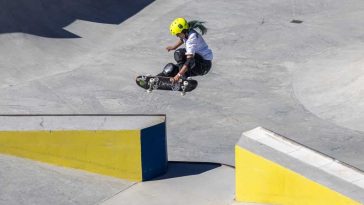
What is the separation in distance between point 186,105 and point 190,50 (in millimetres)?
2584

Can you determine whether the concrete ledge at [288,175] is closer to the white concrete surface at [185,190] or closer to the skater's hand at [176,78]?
the white concrete surface at [185,190]

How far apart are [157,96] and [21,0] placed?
5.86m

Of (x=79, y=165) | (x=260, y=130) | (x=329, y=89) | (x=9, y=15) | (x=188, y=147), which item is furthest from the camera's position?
(x=9, y=15)

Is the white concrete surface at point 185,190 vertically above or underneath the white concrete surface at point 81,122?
underneath

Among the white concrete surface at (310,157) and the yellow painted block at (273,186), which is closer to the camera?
the yellow painted block at (273,186)

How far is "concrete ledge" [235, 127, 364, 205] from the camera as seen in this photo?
11940mm

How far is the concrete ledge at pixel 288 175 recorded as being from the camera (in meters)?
11.9

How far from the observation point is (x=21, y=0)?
2316 centimetres

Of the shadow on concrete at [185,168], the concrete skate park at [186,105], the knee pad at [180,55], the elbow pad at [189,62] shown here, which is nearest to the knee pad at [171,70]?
the knee pad at [180,55]

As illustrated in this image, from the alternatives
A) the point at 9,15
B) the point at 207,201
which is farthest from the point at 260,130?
the point at 9,15

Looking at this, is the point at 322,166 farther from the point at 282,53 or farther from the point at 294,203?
the point at 282,53

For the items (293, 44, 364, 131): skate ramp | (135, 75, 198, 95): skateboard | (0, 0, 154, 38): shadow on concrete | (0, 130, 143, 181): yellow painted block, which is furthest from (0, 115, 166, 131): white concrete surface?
(0, 0, 154, 38): shadow on concrete

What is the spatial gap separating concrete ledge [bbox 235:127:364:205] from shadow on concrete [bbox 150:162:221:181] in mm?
1714

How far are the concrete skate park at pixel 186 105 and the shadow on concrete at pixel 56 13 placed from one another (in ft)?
0.13
